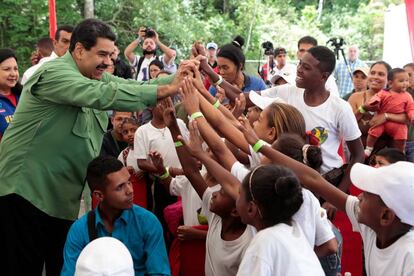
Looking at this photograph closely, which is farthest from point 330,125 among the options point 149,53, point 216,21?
point 216,21

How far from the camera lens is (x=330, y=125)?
4.04 meters

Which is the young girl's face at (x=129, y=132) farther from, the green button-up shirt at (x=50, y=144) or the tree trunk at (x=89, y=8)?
the tree trunk at (x=89, y=8)

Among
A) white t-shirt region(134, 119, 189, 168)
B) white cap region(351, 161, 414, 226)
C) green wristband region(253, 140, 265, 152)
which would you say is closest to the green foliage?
white t-shirt region(134, 119, 189, 168)

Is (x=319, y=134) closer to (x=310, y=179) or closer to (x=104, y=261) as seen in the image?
(x=310, y=179)

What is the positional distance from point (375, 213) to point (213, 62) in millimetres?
7803

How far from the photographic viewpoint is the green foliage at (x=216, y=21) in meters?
15.0

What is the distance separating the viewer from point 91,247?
245 centimetres

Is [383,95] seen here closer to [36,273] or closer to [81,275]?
[36,273]

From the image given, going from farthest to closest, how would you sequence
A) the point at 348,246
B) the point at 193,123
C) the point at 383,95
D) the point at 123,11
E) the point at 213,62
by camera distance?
the point at 123,11 → the point at 213,62 → the point at 383,95 → the point at 348,246 → the point at 193,123

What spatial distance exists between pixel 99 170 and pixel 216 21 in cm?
1571

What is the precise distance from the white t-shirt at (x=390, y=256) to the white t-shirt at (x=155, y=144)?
7.09ft

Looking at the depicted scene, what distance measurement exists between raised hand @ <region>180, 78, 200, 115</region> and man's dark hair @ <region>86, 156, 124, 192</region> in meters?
0.56

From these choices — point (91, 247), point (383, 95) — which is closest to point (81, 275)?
point (91, 247)

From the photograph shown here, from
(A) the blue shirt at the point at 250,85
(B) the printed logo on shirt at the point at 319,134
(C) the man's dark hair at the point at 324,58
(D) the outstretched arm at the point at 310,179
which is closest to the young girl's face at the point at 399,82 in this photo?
(A) the blue shirt at the point at 250,85
